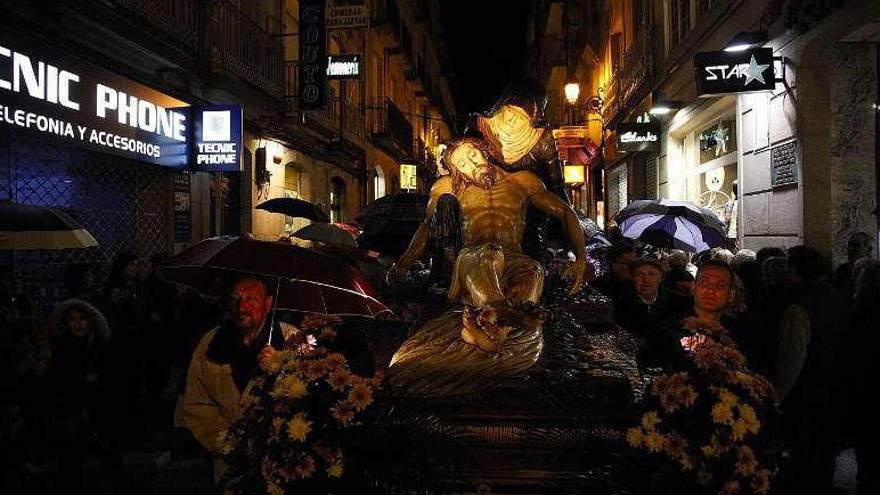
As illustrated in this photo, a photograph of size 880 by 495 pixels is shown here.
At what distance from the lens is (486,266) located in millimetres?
4059

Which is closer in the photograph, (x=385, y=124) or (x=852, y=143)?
(x=852, y=143)

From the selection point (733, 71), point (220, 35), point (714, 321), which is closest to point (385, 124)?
point (220, 35)

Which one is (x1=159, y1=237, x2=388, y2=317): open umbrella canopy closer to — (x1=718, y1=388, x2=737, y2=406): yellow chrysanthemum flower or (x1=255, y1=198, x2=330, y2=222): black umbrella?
(x1=718, y1=388, x2=737, y2=406): yellow chrysanthemum flower

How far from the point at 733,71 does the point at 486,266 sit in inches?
265

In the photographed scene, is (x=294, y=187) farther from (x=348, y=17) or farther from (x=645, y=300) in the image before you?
(x=645, y=300)

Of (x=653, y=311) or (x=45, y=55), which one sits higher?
(x=45, y=55)

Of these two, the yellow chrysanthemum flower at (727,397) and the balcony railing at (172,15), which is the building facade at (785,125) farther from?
the balcony railing at (172,15)

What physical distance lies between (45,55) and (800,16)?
8943 millimetres

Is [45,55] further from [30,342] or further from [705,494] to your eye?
[705,494]

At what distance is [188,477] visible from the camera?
3.87 meters

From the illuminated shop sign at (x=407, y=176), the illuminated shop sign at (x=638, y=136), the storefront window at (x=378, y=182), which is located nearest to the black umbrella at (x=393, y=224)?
the illuminated shop sign at (x=638, y=136)

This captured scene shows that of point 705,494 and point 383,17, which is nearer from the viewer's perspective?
point 705,494

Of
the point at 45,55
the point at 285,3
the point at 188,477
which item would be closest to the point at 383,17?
the point at 285,3

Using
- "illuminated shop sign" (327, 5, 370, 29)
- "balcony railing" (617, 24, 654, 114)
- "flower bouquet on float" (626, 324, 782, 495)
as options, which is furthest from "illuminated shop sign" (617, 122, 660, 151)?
"flower bouquet on float" (626, 324, 782, 495)
